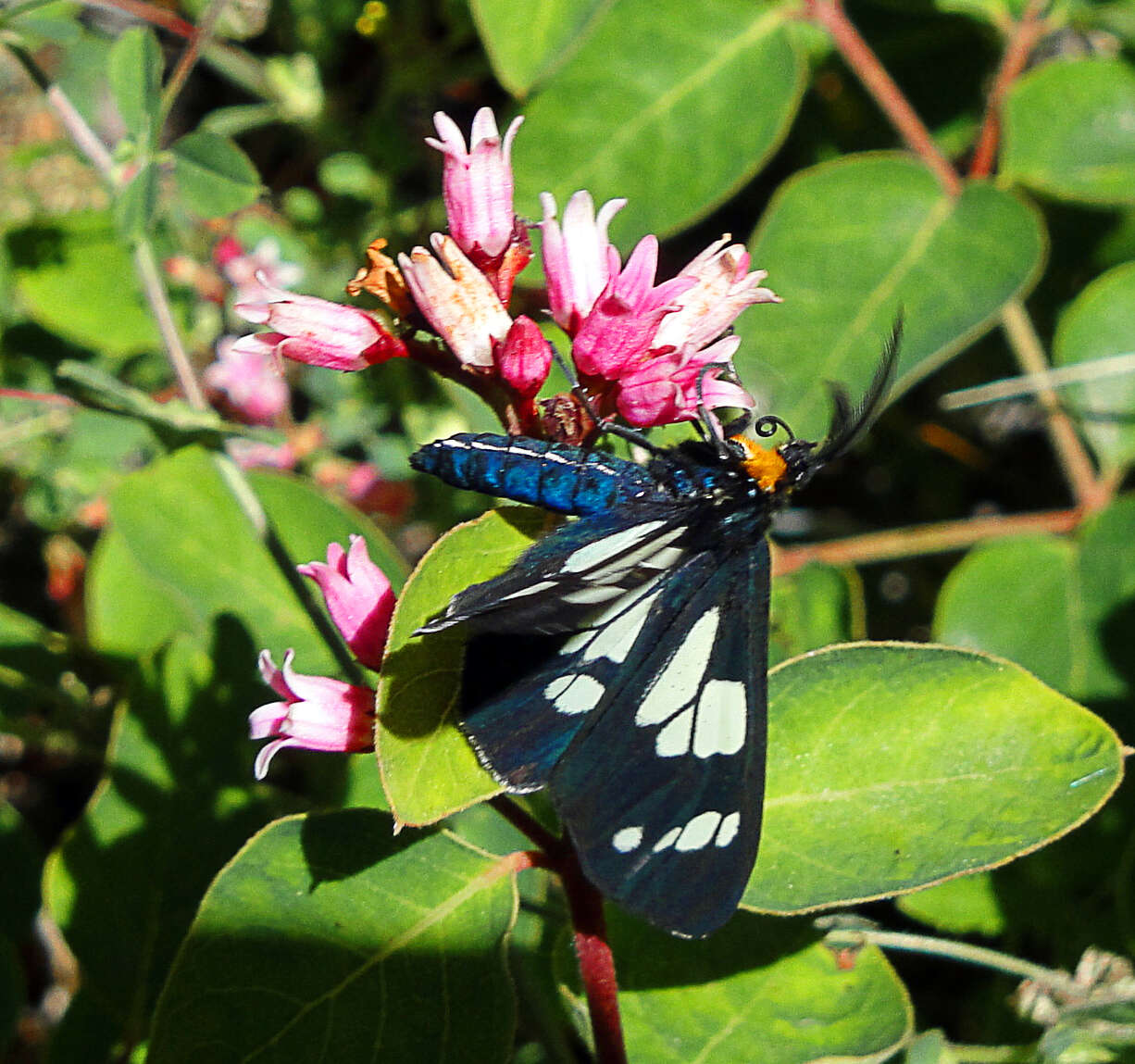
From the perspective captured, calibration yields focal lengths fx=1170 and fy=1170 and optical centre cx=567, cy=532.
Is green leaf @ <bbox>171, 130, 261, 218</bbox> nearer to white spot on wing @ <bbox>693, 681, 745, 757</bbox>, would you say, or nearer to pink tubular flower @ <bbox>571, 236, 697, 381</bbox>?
pink tubular flower @ <bbox>571, 236, 697, 381</bbox>

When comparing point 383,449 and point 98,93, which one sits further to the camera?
point 98,93

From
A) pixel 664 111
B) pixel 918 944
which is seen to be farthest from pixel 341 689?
pixel 664 111

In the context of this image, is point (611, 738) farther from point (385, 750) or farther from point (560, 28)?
point (560, 28)

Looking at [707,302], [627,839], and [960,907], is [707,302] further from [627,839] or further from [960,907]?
[960,907]

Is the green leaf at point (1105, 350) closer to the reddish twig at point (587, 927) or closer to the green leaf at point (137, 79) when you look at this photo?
the reddish twig at point (587, 927)

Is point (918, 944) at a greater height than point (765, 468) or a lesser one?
lesser

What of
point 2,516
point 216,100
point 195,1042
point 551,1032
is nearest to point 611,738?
point 195,1042

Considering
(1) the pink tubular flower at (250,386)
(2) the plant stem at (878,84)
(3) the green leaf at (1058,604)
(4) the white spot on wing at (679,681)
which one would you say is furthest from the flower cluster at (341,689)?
(1) the pink tubular flower at (250,386)
